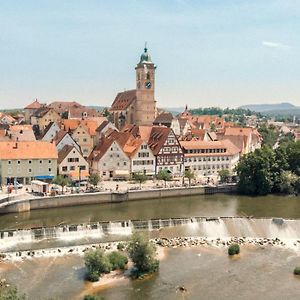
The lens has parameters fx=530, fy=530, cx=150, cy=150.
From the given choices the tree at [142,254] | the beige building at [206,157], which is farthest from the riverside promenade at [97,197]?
the tree at [142,254]

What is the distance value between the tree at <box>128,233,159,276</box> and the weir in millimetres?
9215

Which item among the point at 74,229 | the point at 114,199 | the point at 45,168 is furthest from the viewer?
the point at 45,168

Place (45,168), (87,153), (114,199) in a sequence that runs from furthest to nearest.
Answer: (87,153) → (45,168) → (114,199)

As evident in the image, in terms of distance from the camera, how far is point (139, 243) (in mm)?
40312

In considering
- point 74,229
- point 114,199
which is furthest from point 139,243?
point 114,199

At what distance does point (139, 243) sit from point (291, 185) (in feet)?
127

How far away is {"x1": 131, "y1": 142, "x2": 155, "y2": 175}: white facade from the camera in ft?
264

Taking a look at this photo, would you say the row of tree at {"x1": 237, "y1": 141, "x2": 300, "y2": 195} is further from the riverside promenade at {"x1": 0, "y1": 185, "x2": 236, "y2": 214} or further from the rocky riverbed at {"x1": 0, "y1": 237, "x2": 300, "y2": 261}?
the rocky riverbed at {"x1": 0, "y1": 237, "x2": 300, "y2": 261}

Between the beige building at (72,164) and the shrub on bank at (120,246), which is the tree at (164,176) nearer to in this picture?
the beige building at (72,164)

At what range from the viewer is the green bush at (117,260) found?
4116 centimetres

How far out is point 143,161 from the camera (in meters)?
81.2

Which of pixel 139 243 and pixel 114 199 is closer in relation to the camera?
pixel 139 243

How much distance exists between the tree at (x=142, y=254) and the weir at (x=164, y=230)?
922 centimetres

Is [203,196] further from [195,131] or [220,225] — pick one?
[195,131]
